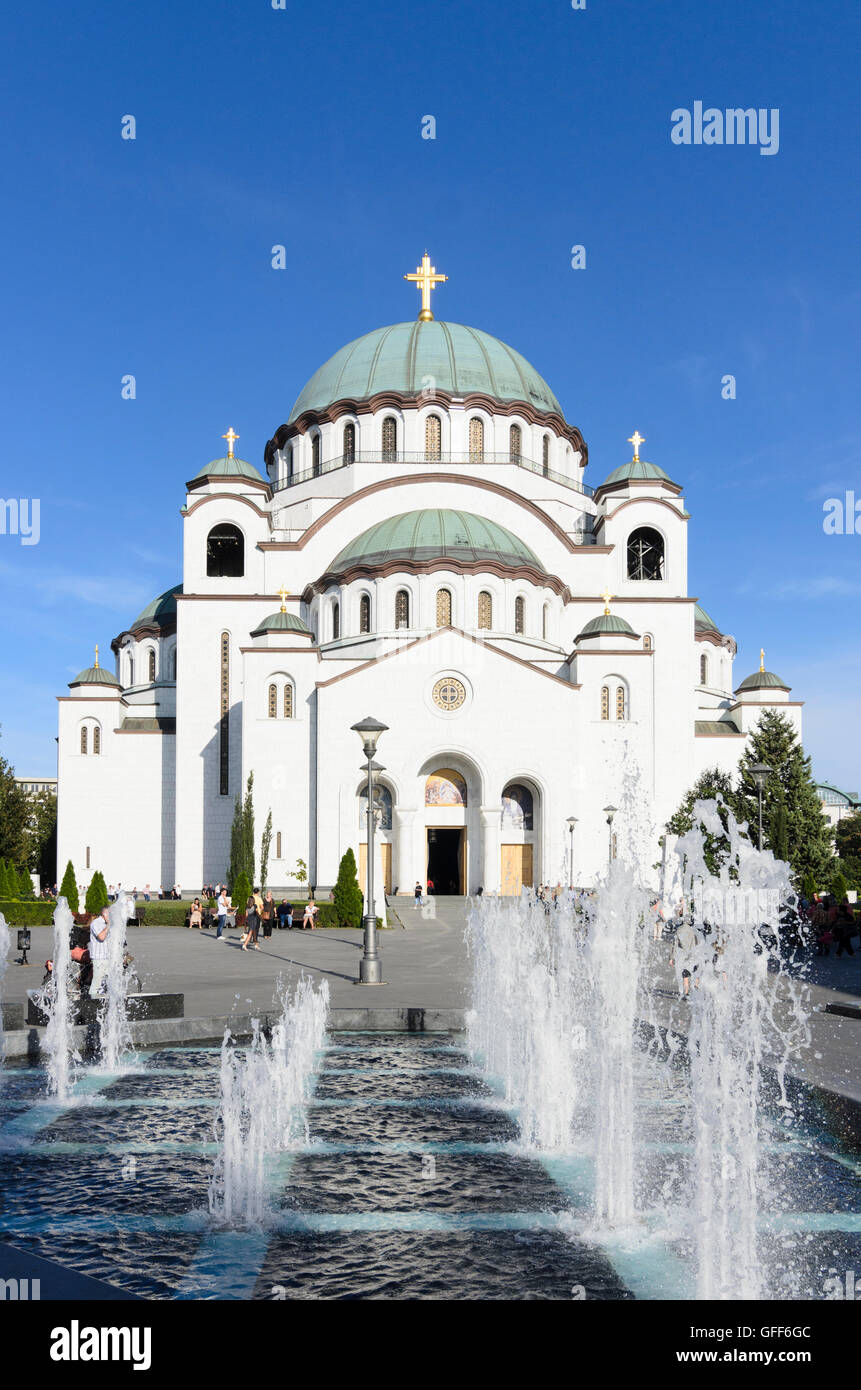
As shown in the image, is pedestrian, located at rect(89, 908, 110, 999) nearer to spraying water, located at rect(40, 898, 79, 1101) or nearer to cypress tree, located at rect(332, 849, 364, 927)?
spraying water, located at rect(40, 898, 79, 1101)

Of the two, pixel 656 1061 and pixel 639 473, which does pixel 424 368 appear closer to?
pixel 639 473

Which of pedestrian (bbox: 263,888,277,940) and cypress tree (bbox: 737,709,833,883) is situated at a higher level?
cypress tree (bbox: 737,709,833,883)

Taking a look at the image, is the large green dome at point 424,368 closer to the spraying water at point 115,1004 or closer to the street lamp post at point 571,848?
the street lamp post at point 571,848

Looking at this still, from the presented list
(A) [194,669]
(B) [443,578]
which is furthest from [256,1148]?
(A) [194,669]

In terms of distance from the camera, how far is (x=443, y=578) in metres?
38.5

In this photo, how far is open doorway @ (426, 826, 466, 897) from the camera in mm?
39625

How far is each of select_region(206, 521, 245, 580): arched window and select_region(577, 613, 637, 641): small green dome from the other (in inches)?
553

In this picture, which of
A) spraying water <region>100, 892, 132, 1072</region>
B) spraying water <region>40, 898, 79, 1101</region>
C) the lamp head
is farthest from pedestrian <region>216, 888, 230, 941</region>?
spraying water <region>40, 898, 79, 1101</region>

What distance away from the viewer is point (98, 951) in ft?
40.3

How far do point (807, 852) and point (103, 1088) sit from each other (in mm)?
29029

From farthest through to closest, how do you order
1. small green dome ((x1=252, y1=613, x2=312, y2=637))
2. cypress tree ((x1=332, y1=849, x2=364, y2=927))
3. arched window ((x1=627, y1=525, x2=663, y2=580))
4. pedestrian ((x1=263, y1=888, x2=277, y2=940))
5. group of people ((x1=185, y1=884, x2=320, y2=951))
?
arched window ((x1=627, y1=525, x2=663, y2=580)), small green dome ((x1=252, y1=613, x2=312, y2=637)), cypress tree ((x1=332, y1=849, x2=364, y2=927)), pedestrian ((x1=263, y1=888, x2=277, y2=940)), group of people ((x1=185, y1=884, x2=320, y2=951))

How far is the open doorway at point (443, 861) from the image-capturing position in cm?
3962

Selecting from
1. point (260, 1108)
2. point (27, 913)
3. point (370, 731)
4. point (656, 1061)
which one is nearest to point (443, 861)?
point (27, 913)
